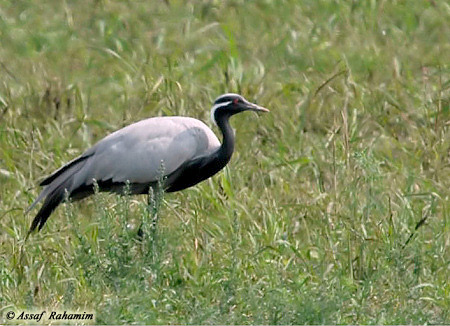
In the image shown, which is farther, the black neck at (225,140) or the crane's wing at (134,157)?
the black neck at (225,140)

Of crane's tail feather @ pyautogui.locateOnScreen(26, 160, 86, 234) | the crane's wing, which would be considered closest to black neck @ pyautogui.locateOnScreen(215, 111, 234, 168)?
the crane's wing

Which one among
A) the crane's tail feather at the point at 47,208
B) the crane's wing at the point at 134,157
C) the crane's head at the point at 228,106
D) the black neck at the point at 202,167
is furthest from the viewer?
the crane's head at the point at 228,106

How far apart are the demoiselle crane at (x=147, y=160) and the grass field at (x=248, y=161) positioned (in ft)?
0.50

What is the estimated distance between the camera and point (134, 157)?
8.03 metres

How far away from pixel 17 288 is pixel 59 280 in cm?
22

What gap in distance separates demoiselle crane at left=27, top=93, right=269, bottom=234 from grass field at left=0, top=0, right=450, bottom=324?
153mm

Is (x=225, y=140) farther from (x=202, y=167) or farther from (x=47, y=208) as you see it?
(x=47, y=208)

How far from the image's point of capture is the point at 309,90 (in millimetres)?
9992

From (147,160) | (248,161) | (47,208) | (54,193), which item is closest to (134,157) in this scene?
(147,160)

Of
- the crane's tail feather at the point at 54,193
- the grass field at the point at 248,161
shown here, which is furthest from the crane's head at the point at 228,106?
the crane's tail feather at the point at 54,193

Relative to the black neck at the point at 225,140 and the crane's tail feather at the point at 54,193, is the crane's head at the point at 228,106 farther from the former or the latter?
the crane's tail feather at the point at 54,193

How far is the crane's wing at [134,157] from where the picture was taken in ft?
26.1

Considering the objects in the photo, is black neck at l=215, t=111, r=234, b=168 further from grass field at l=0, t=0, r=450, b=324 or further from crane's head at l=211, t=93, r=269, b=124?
grass field at l=0, t=0, r=450, b=324

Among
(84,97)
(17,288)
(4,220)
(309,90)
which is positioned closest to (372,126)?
(309,90)
